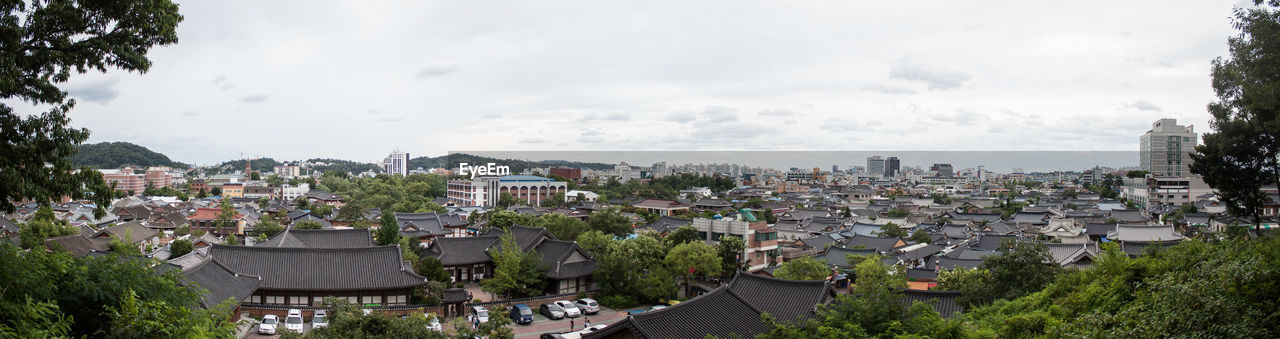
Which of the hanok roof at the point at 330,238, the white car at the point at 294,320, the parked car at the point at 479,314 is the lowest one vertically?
the parked car at the point at 479,314

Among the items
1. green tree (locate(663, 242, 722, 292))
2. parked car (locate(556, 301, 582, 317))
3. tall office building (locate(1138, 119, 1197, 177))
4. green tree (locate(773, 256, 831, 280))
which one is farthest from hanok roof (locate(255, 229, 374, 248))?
tall office building (locate(1138, 119, 1197, 177))

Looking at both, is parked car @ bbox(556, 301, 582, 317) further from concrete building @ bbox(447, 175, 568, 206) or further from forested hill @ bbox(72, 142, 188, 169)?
forested hill @ bbox(72, 142, 188, 169)

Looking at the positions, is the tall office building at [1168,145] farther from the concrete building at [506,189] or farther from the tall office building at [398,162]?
the tall office building at [398,162]

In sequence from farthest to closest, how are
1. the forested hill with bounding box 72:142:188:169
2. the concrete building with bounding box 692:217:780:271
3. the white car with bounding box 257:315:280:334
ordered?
the forested hill with bounding box 72:142:188:169 → the concrete building with bounding box 692:217:780:271 → the white car with bounding box 257:315:280:334

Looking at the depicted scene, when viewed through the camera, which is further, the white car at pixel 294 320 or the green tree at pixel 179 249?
the green tree at pixel 179 249

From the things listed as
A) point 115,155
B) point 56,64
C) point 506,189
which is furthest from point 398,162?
point 56,64

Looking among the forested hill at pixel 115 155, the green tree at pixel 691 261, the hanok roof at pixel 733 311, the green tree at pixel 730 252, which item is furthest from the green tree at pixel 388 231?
the forested hill at pixel 115 155
